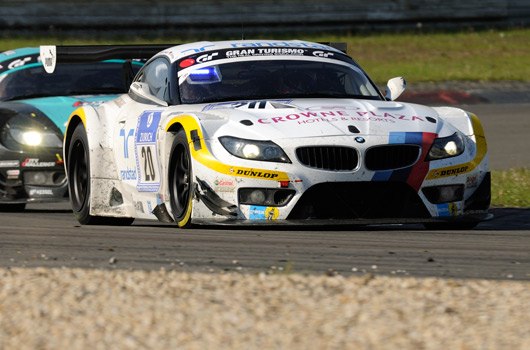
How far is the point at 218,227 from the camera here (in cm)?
759

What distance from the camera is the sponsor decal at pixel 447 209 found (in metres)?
7.23

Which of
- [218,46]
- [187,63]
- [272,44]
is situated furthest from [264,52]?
[187,63]

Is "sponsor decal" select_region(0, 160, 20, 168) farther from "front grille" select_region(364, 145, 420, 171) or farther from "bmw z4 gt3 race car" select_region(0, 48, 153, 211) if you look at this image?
"front grille" select_region(364, 145, 420, 171)

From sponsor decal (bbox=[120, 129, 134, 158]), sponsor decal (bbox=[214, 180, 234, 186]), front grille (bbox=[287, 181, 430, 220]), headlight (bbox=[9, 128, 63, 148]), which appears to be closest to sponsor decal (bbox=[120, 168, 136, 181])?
sponsor decal (bbox=[120, 129, 134, 158])

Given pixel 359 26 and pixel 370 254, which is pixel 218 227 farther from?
pixel 359 26

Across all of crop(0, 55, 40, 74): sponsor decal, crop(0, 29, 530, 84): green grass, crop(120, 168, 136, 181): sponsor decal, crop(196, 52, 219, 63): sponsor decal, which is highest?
crop(196, 52, 219, 63): sponsor decal

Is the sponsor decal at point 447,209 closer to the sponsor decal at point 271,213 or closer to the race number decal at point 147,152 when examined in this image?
the sponsor decal at point 271,213

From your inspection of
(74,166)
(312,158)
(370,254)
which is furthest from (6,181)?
(370,254)

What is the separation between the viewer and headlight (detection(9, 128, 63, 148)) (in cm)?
974

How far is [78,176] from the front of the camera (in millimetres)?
8977

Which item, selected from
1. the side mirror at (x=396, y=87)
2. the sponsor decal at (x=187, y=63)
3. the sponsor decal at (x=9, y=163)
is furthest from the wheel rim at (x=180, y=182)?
the sponsor decal at (x=9, y=163)

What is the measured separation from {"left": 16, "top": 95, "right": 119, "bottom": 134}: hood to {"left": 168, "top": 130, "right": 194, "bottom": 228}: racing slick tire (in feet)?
8.46

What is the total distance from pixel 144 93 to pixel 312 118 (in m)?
1.58

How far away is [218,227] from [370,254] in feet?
5.65
